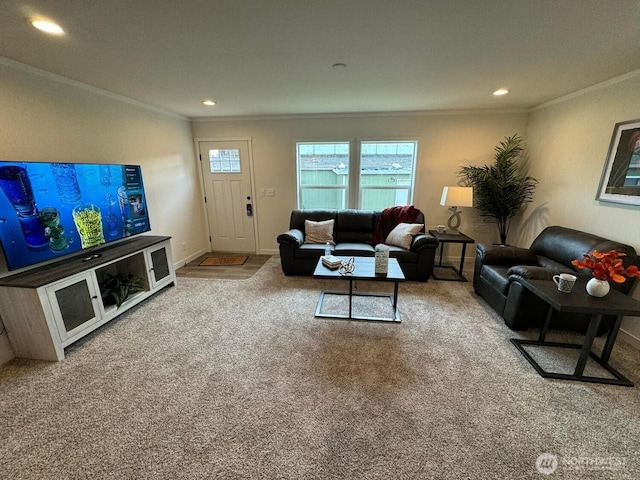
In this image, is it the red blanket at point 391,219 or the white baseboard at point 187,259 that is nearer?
the red blanket at point 391,219

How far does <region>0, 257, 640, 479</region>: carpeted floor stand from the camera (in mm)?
1340

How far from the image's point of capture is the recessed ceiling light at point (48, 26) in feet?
4.96

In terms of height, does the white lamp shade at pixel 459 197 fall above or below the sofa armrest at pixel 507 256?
above

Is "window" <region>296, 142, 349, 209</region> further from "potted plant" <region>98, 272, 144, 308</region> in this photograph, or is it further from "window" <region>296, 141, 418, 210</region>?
"potted plant" <region>98, 272, 144, 308</region>

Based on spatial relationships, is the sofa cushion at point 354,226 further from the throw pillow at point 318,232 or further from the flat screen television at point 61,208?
the flat screen television at point 61,208

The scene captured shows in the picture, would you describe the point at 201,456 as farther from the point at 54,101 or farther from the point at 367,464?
the point at 54,101

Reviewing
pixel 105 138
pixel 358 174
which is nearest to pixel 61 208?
pixel 105 138

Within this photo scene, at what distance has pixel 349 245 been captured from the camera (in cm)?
389

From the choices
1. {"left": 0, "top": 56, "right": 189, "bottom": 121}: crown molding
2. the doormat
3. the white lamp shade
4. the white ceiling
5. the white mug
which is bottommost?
the doormat

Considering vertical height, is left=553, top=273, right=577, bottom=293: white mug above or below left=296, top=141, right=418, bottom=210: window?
below

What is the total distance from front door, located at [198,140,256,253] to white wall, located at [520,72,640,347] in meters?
4.38

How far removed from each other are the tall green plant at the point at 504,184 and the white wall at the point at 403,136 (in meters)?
0.20

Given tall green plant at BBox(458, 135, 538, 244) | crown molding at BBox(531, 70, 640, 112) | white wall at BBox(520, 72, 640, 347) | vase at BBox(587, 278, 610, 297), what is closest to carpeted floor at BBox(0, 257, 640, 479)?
vase at BBox(587, 278, 610, 297)

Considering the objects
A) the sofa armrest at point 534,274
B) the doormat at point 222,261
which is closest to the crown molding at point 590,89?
the sofa armrest at point 534,274
